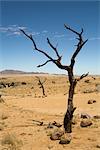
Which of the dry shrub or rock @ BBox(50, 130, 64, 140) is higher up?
rock @ BBox(50, 130, 64, 140)

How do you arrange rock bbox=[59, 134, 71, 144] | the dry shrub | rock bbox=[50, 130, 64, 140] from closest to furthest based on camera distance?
the dry shrub, rock bbox=[59, 134, 71, 144], rock bbox=[50, 130, 64, 140]

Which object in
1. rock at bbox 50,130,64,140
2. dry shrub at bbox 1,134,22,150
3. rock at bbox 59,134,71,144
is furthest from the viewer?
rock at bbox 50,130,64,140

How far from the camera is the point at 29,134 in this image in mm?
18641

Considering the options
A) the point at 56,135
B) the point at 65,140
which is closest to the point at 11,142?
the point at 56,135

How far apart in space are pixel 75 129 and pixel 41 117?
23.5 ft

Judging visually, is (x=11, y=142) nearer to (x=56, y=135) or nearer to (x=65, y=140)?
(x=56, y=135)

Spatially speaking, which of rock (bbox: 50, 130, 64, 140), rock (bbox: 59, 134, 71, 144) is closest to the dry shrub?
rock (bbox: 50, 130, 64, 140)

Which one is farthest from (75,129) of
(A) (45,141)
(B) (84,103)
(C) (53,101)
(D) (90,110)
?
(C) (53,101)

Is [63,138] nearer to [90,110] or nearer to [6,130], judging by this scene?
[6,130]

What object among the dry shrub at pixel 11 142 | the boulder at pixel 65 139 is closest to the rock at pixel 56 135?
the boulder at pixel 65 139

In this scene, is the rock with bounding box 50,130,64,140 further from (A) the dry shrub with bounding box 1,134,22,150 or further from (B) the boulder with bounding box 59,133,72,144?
(A) the dry shrub with bounding box 1,134,22,150

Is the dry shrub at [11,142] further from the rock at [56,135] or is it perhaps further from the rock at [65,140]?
the rock at [65,140]

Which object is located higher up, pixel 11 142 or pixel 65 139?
pixel 65 139

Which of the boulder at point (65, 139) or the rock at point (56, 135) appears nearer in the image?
the boulder at point (65, 139)
